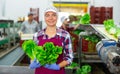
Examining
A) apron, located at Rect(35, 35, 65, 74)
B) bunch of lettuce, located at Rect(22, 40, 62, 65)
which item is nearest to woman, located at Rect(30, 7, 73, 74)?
apron, located at Rect(35, 35, 65, 74)

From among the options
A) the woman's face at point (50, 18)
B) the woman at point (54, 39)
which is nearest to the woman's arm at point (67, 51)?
the woman at point (54, 39)

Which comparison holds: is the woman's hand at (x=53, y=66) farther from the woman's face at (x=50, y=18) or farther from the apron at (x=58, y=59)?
the woman's face at (x=50, y=18)

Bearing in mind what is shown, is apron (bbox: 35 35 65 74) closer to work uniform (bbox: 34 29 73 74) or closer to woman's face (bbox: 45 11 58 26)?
work uniform (bbox: 34 29 73 74)

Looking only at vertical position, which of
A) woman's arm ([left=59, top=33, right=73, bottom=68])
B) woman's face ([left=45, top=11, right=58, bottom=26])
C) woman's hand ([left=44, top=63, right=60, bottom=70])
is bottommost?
woman's hand ([left=44, top=63, right=60, bottom=70])

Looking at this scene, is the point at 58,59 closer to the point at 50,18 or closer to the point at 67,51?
the point at 67,51

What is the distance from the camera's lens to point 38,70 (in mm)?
2035

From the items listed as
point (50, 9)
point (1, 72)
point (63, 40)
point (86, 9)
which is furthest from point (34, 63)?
point (86, 9)

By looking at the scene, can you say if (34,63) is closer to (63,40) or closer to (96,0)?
(63,40)

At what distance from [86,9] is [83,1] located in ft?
1.31

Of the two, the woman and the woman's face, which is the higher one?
the woman's face

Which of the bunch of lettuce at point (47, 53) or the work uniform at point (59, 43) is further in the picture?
the work uniform at point (59, 43)

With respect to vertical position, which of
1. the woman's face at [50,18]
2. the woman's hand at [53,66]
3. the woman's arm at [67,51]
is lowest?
the woman's hand at [53,66]

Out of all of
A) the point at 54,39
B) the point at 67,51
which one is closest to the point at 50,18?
the point at 54,39

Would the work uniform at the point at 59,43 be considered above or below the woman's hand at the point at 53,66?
above
